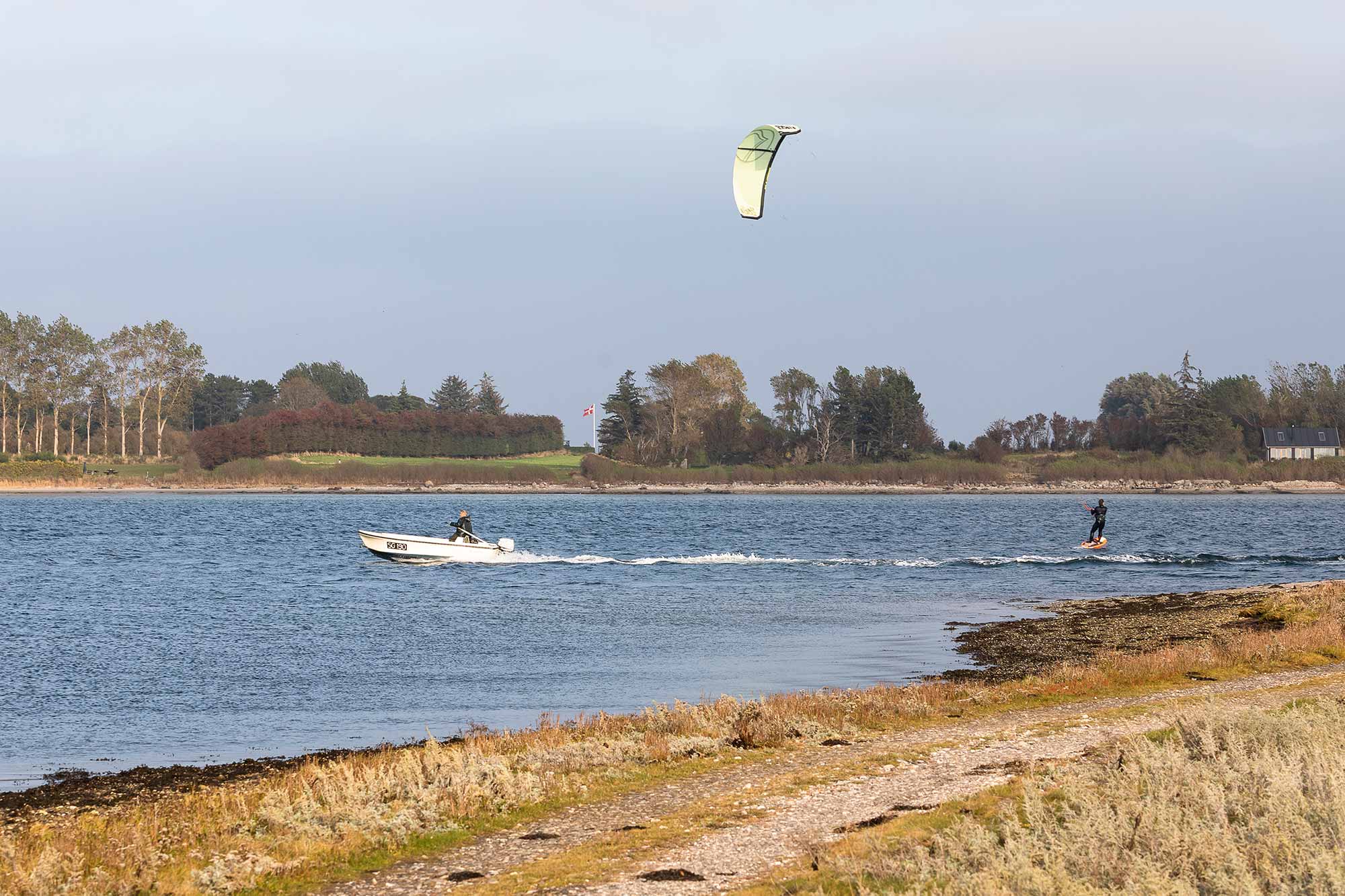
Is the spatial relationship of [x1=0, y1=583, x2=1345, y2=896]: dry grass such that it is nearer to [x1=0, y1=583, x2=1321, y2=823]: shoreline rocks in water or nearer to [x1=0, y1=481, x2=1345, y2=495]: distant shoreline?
[x1=0, y1=583, x2=1321, y2=823]: shoreline rocks in water

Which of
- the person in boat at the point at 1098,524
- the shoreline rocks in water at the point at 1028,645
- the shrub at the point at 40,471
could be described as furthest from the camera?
the shrub at the point at 40,471

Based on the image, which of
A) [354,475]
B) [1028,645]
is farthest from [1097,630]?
[354,475]

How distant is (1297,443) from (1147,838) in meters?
151

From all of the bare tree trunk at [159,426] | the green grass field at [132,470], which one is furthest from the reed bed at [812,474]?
the bare tree trunk at [159,426]

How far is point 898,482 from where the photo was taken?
144000 millimetres

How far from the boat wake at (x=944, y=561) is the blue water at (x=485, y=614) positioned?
254 mm

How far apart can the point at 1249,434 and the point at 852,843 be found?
151 metres

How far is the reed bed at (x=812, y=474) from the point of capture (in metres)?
144

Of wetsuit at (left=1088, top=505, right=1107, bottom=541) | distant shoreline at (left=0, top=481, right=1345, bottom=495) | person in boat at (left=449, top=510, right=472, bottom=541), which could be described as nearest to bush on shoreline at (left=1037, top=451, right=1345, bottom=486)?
distant shoreline at (left=0, top=481, right=1345, bottom=495)

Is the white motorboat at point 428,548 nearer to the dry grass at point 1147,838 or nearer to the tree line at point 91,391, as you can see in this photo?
the dry grass at point 1147,838

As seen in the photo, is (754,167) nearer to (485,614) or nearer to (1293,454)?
(485,614)

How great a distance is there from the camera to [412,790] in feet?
39.3

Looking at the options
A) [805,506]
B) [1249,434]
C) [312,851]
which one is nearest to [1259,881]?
[312,851]

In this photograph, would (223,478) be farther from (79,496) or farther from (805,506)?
(805,506)
